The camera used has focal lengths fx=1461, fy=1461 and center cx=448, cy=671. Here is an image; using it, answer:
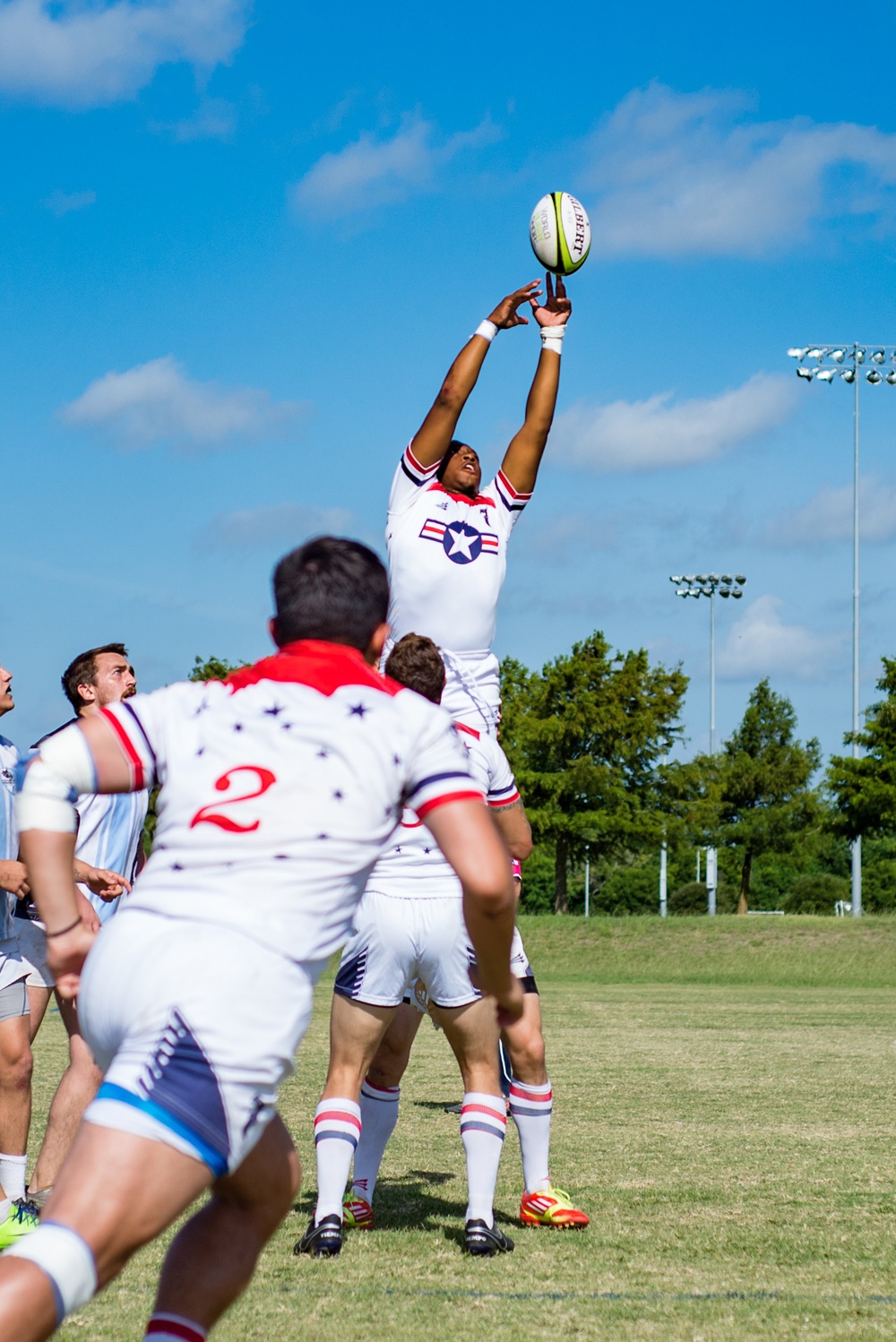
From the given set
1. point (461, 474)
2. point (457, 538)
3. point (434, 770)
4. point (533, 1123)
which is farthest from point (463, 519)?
point (434, 770)

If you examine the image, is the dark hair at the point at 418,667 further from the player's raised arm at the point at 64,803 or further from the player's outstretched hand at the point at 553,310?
the player's raised arm at the point at 64,803

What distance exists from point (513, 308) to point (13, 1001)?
4024 millimetres

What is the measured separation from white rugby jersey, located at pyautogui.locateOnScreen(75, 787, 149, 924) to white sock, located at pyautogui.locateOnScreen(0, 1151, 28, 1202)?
119 centimetres

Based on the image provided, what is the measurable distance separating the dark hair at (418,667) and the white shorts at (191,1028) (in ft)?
9.71

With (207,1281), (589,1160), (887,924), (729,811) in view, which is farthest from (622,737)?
(207,1281)

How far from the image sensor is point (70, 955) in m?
3.43

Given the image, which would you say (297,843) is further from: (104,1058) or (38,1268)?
(38,1268)

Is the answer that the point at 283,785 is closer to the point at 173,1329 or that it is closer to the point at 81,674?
the point at 173,1329

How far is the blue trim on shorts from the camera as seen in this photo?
2910mm

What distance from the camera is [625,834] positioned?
45.5 m

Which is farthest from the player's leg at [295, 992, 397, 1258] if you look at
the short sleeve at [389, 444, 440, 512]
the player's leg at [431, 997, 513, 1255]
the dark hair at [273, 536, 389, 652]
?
the dark hair at [273, 536, 389, 652]

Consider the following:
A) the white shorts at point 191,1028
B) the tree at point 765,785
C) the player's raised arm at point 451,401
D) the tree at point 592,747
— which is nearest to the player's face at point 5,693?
the player's raised arm at point 451,401

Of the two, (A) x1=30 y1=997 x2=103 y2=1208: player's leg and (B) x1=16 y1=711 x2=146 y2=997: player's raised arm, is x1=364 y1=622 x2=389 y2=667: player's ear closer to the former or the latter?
(B) x1=16 y1=711 x2=146 y2=997: player's raised arm

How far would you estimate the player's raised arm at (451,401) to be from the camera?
21.7 feet
